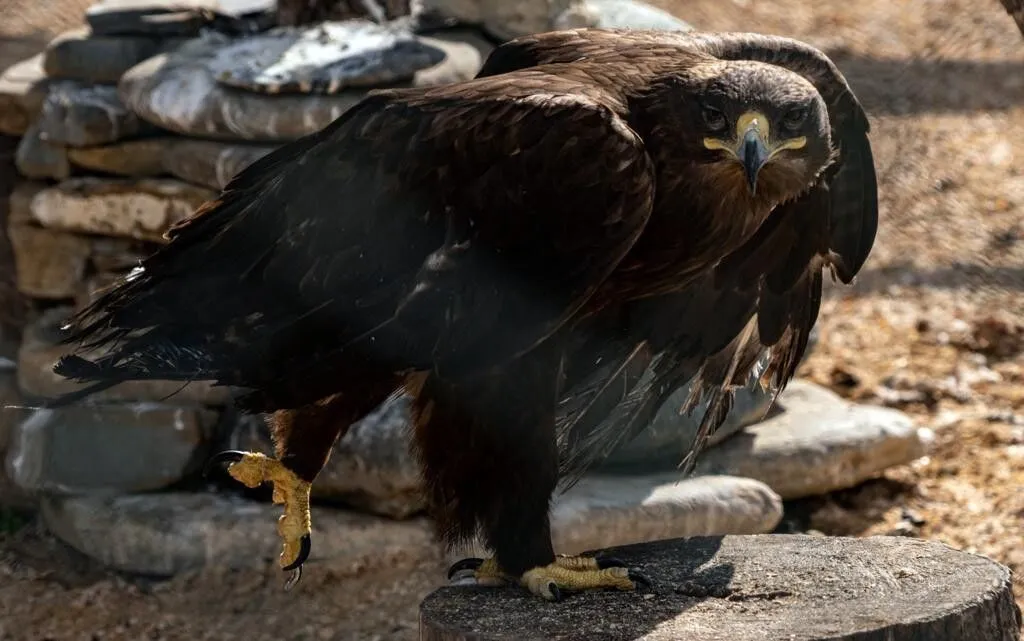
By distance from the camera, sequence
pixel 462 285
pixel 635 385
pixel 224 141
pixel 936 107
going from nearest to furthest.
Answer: pixel 462 285 < pixel 635 385 < pixel 224 141 < pixel 936 107

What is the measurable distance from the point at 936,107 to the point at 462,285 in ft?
19.2

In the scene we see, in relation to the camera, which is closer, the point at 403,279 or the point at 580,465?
the point at 403,279

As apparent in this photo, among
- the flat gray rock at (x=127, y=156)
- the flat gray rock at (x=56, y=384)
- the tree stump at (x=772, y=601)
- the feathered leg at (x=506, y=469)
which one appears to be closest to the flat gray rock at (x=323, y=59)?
the flat gray rock at (x=127, y=156)

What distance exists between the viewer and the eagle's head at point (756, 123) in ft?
A: 10.0

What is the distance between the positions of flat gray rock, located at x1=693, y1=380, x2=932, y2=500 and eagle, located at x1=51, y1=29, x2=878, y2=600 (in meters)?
1.32

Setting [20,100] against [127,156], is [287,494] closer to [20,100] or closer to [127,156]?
[127,156]

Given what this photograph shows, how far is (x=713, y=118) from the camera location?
10.2 ft

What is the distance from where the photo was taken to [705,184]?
3209 millimetres

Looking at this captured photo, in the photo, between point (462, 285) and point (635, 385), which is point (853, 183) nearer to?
point (635, 385)

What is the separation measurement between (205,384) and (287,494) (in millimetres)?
1563

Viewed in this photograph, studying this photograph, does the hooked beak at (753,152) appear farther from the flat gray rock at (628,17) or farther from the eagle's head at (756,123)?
the flat gray rock at (628,17)

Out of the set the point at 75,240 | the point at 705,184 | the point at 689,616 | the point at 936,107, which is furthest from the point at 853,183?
the point at 936,107

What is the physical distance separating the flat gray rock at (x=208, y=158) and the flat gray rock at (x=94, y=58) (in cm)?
40

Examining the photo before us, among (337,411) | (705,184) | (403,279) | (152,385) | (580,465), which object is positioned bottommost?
(152,385)
